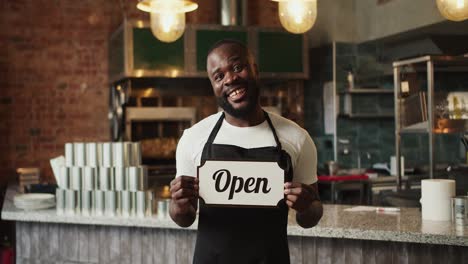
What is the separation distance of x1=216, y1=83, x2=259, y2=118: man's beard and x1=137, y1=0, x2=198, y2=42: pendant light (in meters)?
2.26

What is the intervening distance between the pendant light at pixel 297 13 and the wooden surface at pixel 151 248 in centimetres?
160

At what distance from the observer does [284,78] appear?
277 inches

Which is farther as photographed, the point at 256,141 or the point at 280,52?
the point at 280,52

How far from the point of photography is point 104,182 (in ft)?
12.3

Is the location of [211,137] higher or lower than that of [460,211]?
higher

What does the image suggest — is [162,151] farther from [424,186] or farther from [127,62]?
[424,186]

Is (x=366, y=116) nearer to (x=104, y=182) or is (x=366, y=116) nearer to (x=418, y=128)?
(x=418, y=128)

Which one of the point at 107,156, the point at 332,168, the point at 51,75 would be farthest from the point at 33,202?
the point at 332,168

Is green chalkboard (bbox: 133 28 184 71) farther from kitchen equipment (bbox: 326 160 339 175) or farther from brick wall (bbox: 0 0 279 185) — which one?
kitchen equipment (bbox: 326 160 339 175)

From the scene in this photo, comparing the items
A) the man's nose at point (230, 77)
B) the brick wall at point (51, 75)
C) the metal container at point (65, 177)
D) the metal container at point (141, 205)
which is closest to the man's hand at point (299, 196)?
the man's nose at point (230, 77)

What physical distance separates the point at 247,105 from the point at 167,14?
2.46 meters

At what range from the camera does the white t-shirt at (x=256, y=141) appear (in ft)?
6.85

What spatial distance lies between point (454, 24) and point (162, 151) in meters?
3.18

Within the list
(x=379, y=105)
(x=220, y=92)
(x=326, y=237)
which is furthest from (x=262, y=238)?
(x=379, y=105)
